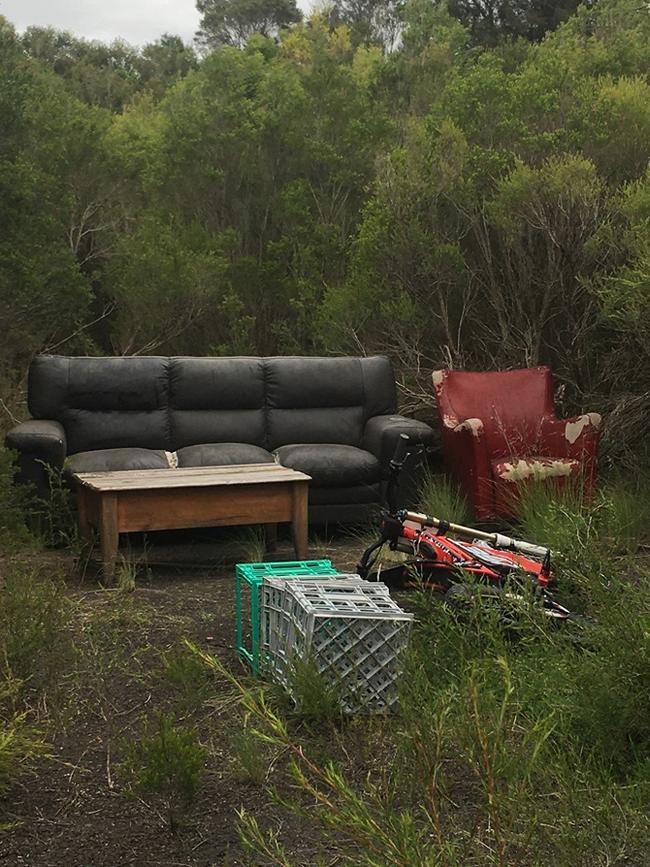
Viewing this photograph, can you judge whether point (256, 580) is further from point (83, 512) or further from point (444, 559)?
point (83, 512)

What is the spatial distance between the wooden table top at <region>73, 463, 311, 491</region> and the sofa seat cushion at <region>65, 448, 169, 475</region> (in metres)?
0.14

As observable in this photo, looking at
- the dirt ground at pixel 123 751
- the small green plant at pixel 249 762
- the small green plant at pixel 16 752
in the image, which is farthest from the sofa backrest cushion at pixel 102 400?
the small green plant at pixel 249 762

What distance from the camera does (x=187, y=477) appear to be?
16.5 feet

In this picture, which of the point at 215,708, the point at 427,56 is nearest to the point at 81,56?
the point at 427,56

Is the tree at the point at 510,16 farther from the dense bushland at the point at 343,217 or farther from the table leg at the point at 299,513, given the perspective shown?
the table leg at the point at 299,513

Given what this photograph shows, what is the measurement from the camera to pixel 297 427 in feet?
20.7

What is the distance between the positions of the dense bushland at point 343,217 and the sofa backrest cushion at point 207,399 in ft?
3.40

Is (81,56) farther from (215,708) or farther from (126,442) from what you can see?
(215,708)

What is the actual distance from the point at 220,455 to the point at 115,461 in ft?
1.80

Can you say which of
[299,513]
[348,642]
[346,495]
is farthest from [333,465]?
[348,642]

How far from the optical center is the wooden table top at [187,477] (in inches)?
189

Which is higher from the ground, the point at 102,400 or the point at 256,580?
the point at 102,400

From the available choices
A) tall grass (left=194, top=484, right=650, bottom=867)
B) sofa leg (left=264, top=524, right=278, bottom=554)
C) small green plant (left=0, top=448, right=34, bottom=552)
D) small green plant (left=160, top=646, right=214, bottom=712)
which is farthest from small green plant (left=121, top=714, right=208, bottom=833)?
sofa leg (left=264, top=524, right=278, bottom=554)

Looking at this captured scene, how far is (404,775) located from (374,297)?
5.47 metres
